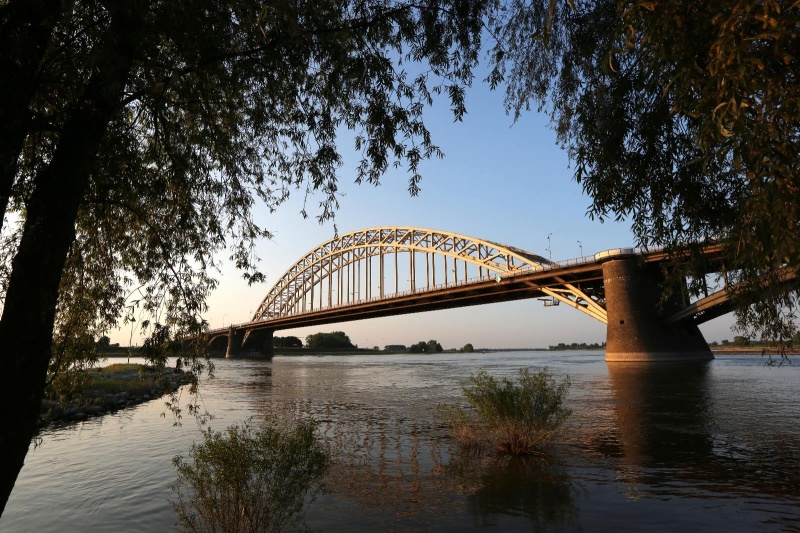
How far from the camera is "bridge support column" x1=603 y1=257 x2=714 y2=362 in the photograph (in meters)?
47.3

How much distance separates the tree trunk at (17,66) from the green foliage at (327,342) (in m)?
173

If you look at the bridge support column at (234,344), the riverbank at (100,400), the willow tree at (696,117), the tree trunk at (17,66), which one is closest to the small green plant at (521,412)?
the willow tree at (696,117)

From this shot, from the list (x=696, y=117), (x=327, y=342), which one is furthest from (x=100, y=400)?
(x=327, y=342)

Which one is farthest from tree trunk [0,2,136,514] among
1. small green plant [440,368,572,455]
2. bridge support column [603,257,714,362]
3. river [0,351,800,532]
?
bridge support column [603,257,714,362]

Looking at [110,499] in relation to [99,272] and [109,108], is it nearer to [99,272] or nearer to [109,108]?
[99,272]

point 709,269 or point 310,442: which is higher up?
point 709,269

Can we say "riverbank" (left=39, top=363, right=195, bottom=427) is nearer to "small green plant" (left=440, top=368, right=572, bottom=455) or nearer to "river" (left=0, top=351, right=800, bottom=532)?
"river" (left=0, top=351, right=800, bottom=532)

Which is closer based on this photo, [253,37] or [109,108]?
[109,108]

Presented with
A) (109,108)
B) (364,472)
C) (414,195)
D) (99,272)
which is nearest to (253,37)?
(109,108)

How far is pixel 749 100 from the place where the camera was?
291cm

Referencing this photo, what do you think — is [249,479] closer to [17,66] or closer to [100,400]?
[17,66]

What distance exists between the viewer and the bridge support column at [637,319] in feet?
155

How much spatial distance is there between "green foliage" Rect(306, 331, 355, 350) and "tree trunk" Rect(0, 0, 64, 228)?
17323 centimetres

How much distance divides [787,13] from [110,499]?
1052 cm
